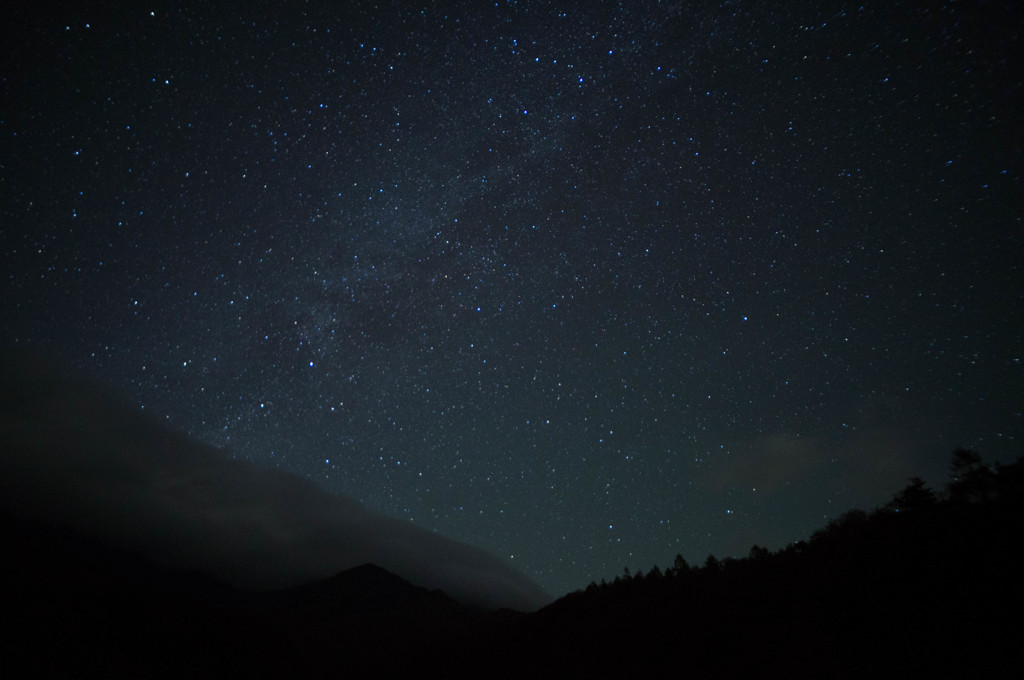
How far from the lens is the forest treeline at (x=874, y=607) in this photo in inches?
434

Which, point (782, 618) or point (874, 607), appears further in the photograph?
point (782, 618)

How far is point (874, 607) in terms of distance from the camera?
516 inches

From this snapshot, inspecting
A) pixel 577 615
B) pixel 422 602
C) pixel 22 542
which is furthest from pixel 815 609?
pixel 422 602

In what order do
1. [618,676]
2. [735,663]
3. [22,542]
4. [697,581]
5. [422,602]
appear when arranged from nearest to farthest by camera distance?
1. [735,663]
2. [618,676]
3. [697,581]
4. [22,542]
5. [422,602]

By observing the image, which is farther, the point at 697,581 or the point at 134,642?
the point at 134,642

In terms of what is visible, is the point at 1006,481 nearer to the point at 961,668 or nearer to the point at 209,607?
the point at 961,668

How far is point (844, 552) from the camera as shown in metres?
16.9

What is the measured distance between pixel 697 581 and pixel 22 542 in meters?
121

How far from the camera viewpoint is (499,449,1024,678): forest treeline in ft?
36.2

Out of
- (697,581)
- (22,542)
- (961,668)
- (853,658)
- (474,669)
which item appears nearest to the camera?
(961,668)

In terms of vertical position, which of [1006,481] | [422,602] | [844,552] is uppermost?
[1006,481]

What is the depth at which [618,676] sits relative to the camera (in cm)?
1680

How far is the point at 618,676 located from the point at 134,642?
34.4m

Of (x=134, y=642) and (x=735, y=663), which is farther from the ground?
(x=735, y=663)
